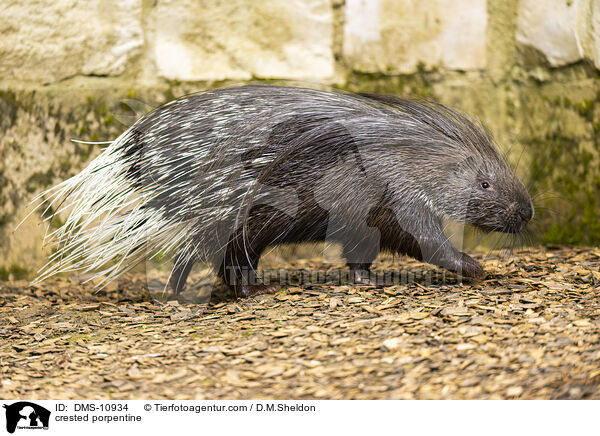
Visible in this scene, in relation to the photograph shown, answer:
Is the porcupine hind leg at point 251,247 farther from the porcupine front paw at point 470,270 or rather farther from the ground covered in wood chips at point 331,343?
the porcupine front paw at point 470,270

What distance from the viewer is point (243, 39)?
316 centimetres

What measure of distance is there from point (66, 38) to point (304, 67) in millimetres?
1217

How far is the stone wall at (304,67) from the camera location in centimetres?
301

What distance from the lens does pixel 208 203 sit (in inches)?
92.8

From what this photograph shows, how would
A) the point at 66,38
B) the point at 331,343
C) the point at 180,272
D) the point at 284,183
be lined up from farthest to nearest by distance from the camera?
the point at 66,38 → the point at 180,272 → the point at 284,183 → the point at 331,343

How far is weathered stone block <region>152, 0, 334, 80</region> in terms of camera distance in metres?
3.10

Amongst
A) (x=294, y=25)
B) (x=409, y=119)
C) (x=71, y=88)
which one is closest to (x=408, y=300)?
(x=409, y=119)

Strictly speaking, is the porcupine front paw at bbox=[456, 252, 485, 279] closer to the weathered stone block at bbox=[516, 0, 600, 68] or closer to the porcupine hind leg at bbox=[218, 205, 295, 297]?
the porcupine hind leg at bbox=[218, 205, 295, 297]

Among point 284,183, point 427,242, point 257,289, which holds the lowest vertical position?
point 257,289

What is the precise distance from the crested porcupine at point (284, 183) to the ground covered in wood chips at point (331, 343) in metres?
0.23

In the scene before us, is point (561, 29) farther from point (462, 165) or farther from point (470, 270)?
point (470, 270)

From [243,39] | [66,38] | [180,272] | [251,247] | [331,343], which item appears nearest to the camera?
[331,343]

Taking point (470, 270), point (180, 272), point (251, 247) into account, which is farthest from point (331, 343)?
point (180, 272)

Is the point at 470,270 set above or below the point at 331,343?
above
